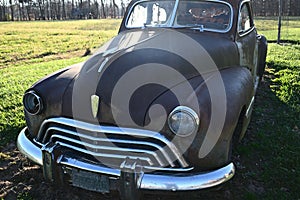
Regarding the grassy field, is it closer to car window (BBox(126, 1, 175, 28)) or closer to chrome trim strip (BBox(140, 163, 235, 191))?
chrome trim strip (BBox(140, 163, 235, 191))

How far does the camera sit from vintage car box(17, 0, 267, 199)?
250 centimetres

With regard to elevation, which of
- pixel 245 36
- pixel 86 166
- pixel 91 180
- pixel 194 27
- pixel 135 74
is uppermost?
pixel 194 27

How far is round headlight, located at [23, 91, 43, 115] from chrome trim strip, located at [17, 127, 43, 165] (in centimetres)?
28

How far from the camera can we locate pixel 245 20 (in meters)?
4.48

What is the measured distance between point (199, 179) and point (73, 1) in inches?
2731

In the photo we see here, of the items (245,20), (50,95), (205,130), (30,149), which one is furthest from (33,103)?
(245,20)

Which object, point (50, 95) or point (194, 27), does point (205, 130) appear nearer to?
point (50, 95)

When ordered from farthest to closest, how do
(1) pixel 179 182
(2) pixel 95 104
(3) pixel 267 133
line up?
1. (3) pixel 267 133
2. (2) pixel 95 104
3. (1) pixel 179 182

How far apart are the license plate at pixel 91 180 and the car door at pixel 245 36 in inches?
88.3

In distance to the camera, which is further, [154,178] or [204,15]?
[204,15]

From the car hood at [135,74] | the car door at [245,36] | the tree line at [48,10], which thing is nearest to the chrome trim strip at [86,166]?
the car hood at [135,74]

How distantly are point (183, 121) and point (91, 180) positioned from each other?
859 mm

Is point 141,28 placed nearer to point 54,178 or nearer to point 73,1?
point 54,178

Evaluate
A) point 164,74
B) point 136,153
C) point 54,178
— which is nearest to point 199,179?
point 136,153
